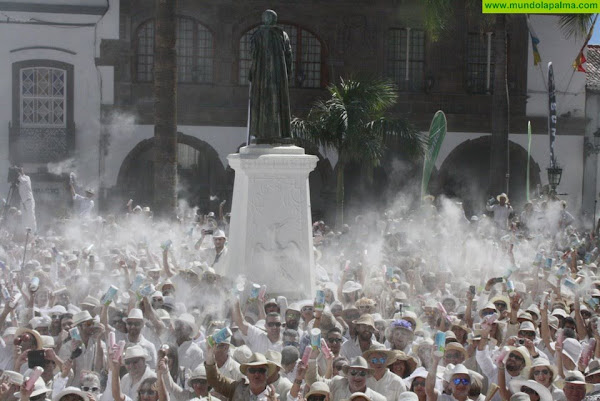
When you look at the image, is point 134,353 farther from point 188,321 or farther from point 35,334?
point 188,321

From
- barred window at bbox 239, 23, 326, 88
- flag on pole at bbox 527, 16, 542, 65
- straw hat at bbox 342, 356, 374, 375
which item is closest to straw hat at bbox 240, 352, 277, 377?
straw hat at bbox 342, 356, 374, 375

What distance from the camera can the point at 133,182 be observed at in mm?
27875

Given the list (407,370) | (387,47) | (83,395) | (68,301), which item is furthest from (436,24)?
(83,395)

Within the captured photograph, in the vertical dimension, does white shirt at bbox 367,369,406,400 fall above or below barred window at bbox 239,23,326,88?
below

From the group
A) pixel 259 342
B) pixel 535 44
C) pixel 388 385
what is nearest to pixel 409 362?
pixel 388 385

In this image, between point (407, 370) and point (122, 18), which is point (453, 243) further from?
point (122, 18)

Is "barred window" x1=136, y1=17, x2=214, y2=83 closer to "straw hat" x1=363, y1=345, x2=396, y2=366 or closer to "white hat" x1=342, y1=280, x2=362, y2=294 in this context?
"white hat" x1=342, y1=280, x2=362, y2=294

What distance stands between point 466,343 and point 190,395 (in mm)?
2704

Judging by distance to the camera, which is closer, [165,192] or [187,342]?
[187,342]

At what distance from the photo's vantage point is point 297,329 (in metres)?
9.88

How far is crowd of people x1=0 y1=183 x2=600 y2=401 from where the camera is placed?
766cm

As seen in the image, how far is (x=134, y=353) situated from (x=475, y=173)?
73.8 feet

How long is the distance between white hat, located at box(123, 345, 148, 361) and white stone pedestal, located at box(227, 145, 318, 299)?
11.6ft

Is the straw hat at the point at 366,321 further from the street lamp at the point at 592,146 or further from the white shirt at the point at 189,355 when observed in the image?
the street lamp at the point at 592,146
